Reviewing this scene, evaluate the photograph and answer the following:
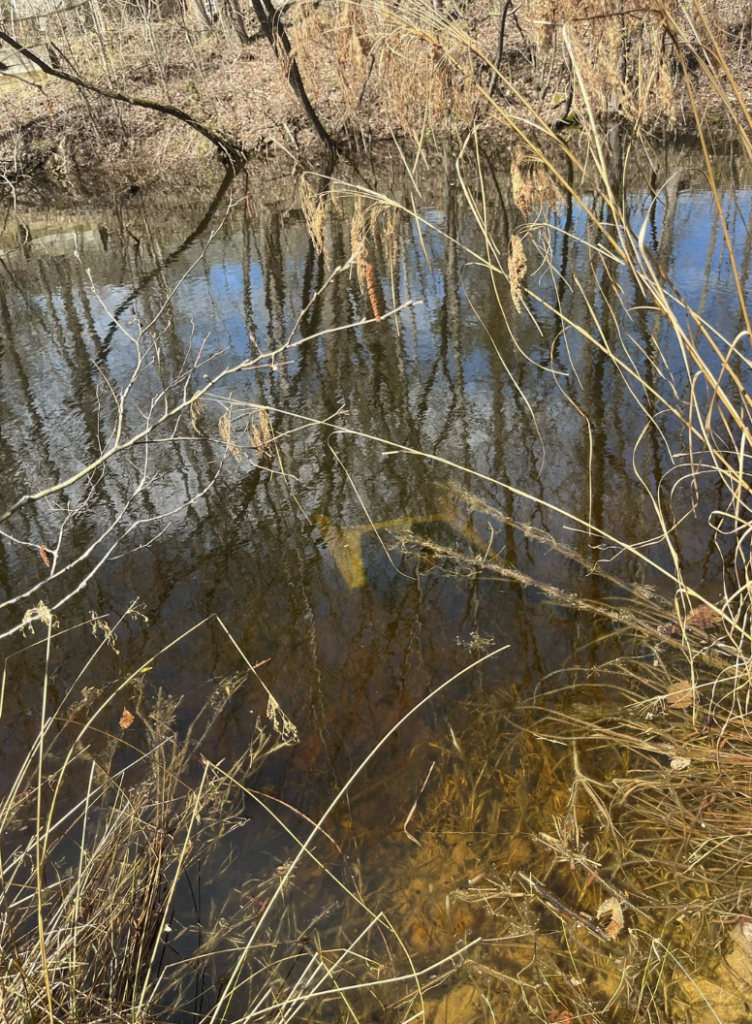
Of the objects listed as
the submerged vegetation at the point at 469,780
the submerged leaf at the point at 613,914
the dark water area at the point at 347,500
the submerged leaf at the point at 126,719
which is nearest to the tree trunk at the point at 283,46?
the dark water area at the point at 347,500

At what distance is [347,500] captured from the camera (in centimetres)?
393

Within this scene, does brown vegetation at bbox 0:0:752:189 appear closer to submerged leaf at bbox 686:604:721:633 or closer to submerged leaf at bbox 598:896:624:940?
submerged leaf at bbox 686:604:721:633

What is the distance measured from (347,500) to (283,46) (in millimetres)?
9176

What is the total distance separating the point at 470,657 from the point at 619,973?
1201 millimetres

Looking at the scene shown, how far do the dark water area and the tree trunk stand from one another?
381cm

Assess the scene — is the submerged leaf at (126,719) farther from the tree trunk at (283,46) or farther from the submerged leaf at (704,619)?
the tree trunk at (283,46)

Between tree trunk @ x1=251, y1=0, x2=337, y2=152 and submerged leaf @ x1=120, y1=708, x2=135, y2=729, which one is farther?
tree trunk @ x1=251, y1=0, x2=337, y2=152

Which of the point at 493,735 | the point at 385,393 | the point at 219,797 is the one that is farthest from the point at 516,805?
the point at 385,393

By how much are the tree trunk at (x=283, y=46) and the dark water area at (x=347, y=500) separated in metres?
3.81

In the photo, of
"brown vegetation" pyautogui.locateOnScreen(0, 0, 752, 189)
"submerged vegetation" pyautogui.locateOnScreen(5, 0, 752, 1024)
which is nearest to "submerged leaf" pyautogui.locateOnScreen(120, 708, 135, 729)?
"submerged vegetation" pyautogui.locateOnScreen(5, 0, 752, 1024)

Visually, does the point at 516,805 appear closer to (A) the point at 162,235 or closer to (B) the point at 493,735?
(B) the point at 493,735


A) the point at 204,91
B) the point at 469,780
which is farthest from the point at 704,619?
the point at 204,91

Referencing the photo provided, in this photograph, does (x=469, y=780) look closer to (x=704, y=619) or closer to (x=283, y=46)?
(x=704, y=619)

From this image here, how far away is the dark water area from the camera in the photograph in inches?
107
